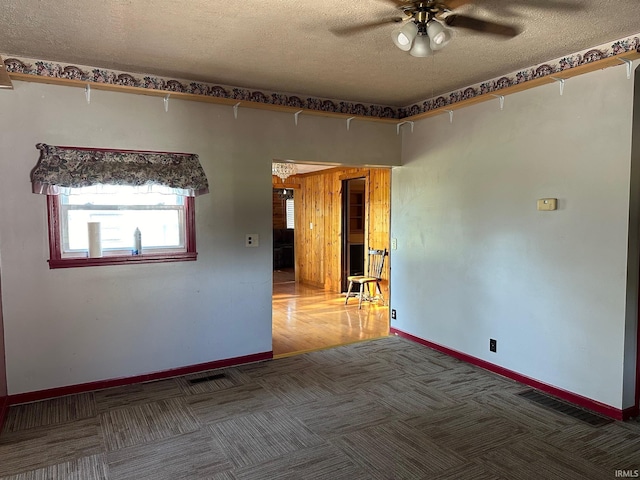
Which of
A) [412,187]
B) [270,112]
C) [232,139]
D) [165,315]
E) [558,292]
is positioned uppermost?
[270,112]

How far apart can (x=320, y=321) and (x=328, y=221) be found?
2.85 meters

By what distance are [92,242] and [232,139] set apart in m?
1.45

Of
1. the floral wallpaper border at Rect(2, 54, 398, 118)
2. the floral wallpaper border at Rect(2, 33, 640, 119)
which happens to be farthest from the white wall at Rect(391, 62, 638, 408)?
→ the floral wallpaper border at Rect(2, 54, 398, 118)

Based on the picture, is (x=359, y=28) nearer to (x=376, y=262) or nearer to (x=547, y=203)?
(x=547, y=203)

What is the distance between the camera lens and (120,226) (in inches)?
144

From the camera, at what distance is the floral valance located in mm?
3262

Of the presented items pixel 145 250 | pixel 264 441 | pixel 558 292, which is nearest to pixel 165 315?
pixel 145 250

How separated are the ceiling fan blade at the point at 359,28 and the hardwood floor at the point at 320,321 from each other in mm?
2978

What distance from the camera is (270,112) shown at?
13.6 feet

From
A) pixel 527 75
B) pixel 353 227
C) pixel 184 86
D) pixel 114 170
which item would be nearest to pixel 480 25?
pixel 527 75

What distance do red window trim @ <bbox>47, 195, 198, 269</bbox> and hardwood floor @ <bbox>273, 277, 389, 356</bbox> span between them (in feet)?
4.65

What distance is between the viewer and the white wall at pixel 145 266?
3.24 metres

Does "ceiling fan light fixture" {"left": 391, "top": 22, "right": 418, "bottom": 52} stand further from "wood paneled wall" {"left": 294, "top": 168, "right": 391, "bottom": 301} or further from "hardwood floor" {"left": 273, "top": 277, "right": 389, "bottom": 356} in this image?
"wood paneled wall" {"left": 294, "top": 168, "right": 391, "bottom": 301}

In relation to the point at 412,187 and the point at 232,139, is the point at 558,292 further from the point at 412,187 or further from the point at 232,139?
the point at 232,139
